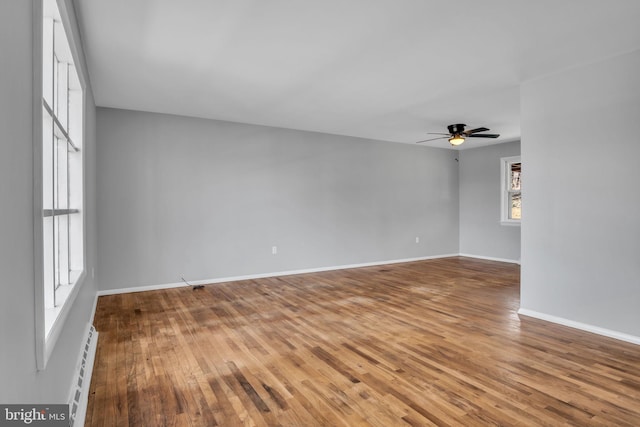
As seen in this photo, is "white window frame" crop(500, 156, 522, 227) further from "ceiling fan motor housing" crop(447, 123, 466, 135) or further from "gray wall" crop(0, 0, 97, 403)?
"gray wall" crop(0, 0, 97, 403)

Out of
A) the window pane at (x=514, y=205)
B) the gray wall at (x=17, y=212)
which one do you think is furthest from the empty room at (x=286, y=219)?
the window pane at (x=514, y=205)

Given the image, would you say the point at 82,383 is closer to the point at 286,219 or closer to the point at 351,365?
the point at 351,365

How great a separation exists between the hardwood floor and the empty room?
23 mm

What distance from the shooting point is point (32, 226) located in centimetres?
106

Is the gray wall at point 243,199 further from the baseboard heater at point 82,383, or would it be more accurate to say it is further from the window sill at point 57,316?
the window sill at point 57,316

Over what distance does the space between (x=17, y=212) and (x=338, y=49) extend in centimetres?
261

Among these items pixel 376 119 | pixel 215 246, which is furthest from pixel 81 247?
pixel 376 119

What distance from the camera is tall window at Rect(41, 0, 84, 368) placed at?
1.65 m

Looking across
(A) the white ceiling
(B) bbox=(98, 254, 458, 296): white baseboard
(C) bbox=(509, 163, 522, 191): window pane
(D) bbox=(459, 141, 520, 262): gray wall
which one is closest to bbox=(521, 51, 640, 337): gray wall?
(A) the white ceiling

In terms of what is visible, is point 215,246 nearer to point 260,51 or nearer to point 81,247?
point 81,247

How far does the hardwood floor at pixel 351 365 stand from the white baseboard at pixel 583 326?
9 centimetres

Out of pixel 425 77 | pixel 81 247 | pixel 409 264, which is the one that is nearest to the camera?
pixel 81 247

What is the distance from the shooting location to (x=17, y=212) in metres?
0.92

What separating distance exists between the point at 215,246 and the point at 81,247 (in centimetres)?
259
